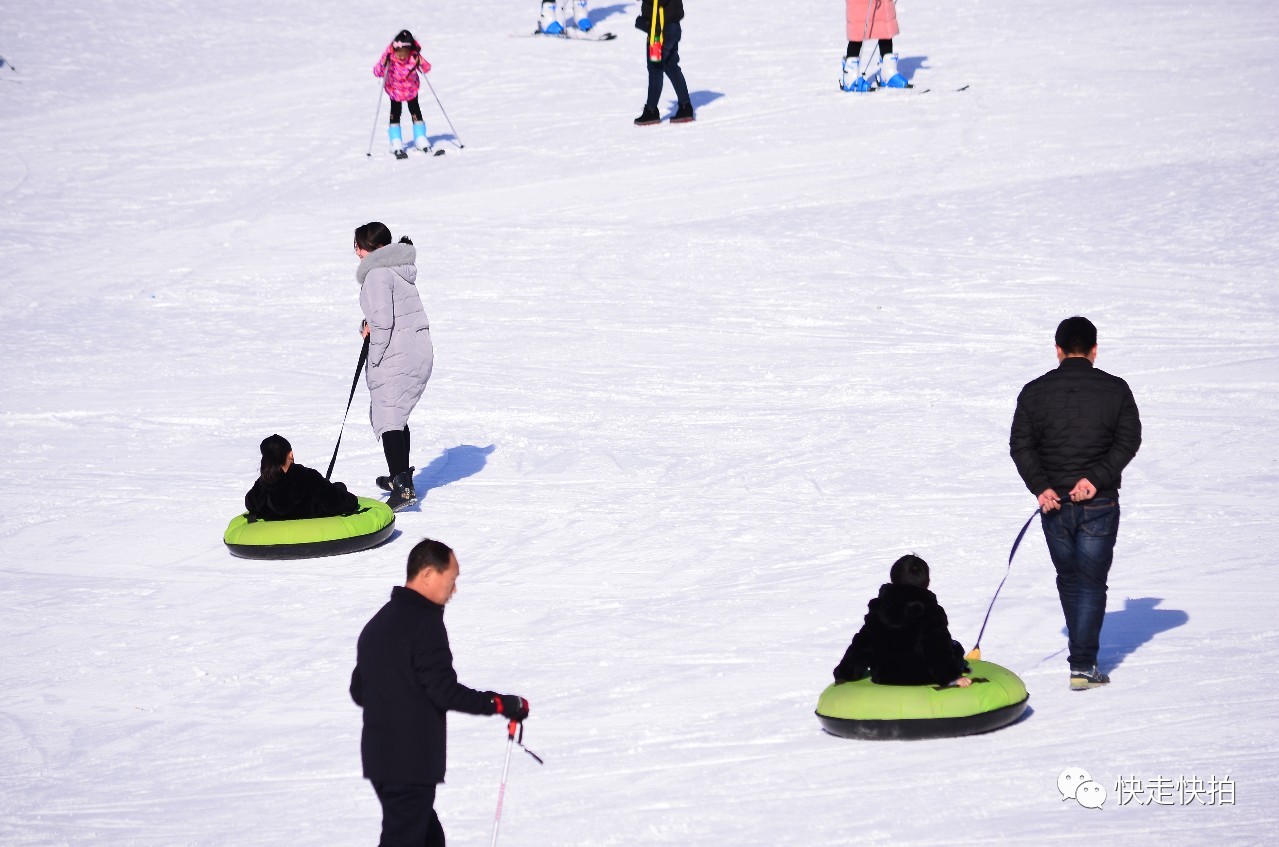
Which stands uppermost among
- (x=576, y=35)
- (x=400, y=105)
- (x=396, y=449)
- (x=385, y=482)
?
(x=576, y=35)

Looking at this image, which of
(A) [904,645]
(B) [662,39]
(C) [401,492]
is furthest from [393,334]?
(B) [662,39]

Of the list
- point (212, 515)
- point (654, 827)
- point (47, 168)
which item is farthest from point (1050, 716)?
point (47, 168)

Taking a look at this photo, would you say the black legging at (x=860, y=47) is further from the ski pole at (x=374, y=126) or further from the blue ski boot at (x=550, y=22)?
the blue ski boot at (x=550, y=22)

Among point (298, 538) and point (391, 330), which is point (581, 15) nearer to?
point (391, 330)

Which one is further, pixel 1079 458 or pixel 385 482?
pixel 385 482

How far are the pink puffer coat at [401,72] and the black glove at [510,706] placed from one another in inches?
590

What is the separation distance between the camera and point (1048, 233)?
1546 cm

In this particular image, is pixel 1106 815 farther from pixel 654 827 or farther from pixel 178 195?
pixel 178 195

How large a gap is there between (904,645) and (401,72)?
14.2 m

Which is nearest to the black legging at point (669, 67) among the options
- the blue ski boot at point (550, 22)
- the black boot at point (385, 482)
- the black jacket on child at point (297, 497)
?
the blue ski boot at point (550, 22)

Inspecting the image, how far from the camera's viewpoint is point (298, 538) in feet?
29.3

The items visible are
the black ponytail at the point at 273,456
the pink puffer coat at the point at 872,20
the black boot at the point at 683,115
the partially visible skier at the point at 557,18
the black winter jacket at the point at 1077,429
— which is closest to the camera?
the black winter jacket at the point at 1077,429

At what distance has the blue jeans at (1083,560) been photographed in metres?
6.28

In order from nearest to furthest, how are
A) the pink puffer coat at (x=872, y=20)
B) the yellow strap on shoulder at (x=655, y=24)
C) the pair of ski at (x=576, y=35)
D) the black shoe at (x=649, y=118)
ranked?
the yellow strap on shoulder at (x=655, y=24) → the pink puffer coat at (x=872, y=20) → the black shoe at (x=649, y=118) → the pair of ski at (x=576, y=35)
